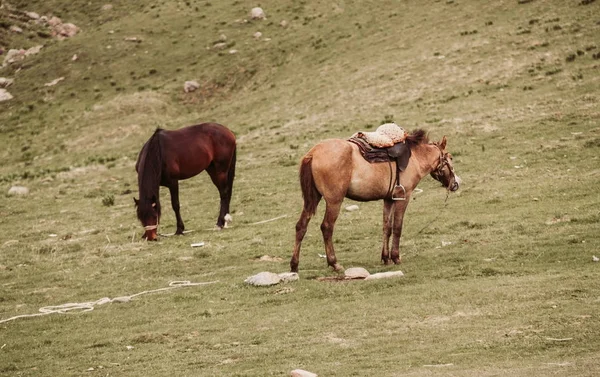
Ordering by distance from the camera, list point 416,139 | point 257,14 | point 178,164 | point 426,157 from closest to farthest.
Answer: point 416,139 < point 426,157 < point 178,164 < point 257,14

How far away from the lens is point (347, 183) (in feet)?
47.2

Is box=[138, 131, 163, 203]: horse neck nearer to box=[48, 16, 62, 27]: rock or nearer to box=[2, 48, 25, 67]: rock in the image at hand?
box=[2, 48, 25, 67]: rock

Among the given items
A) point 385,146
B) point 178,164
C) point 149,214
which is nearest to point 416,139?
point 385,146

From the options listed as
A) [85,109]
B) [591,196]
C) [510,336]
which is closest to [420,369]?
[510,336]

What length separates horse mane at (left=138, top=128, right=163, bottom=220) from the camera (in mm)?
19428

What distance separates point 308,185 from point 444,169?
3.02 m

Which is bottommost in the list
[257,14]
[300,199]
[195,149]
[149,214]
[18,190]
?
Answer: [18,190]

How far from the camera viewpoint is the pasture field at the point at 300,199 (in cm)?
1109

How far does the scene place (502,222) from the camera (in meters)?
17.5

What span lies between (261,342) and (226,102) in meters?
32.7

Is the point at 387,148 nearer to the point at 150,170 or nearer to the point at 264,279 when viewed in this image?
the point at 264,279

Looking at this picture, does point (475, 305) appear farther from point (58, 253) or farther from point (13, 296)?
point (58, 253)

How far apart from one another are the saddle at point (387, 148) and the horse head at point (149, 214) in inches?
251

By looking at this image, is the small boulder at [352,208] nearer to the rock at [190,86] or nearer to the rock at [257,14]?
the rock at [190,86]
